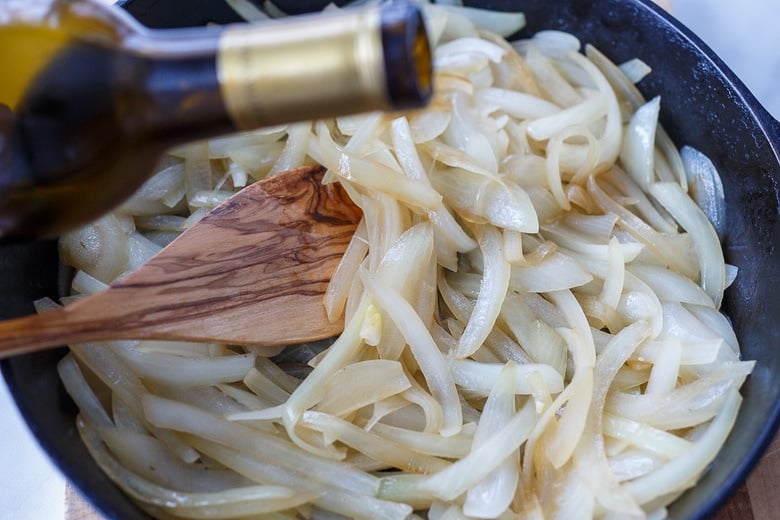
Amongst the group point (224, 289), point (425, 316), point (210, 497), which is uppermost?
point (425, 316)

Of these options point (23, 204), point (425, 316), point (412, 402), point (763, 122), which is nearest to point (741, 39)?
point (763, 122)

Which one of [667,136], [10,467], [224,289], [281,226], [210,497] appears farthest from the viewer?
[667,136]

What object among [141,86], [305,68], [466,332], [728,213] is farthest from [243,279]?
[728,213]

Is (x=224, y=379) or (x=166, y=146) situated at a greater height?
(x=166, y=146)

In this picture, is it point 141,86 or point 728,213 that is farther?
point 728,213

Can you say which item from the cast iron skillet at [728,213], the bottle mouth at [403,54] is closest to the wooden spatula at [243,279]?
the cast iron skillet at [728,213]

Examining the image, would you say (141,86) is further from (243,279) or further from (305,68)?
(243,279)

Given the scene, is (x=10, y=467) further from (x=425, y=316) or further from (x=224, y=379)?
(x=425, y=316)
